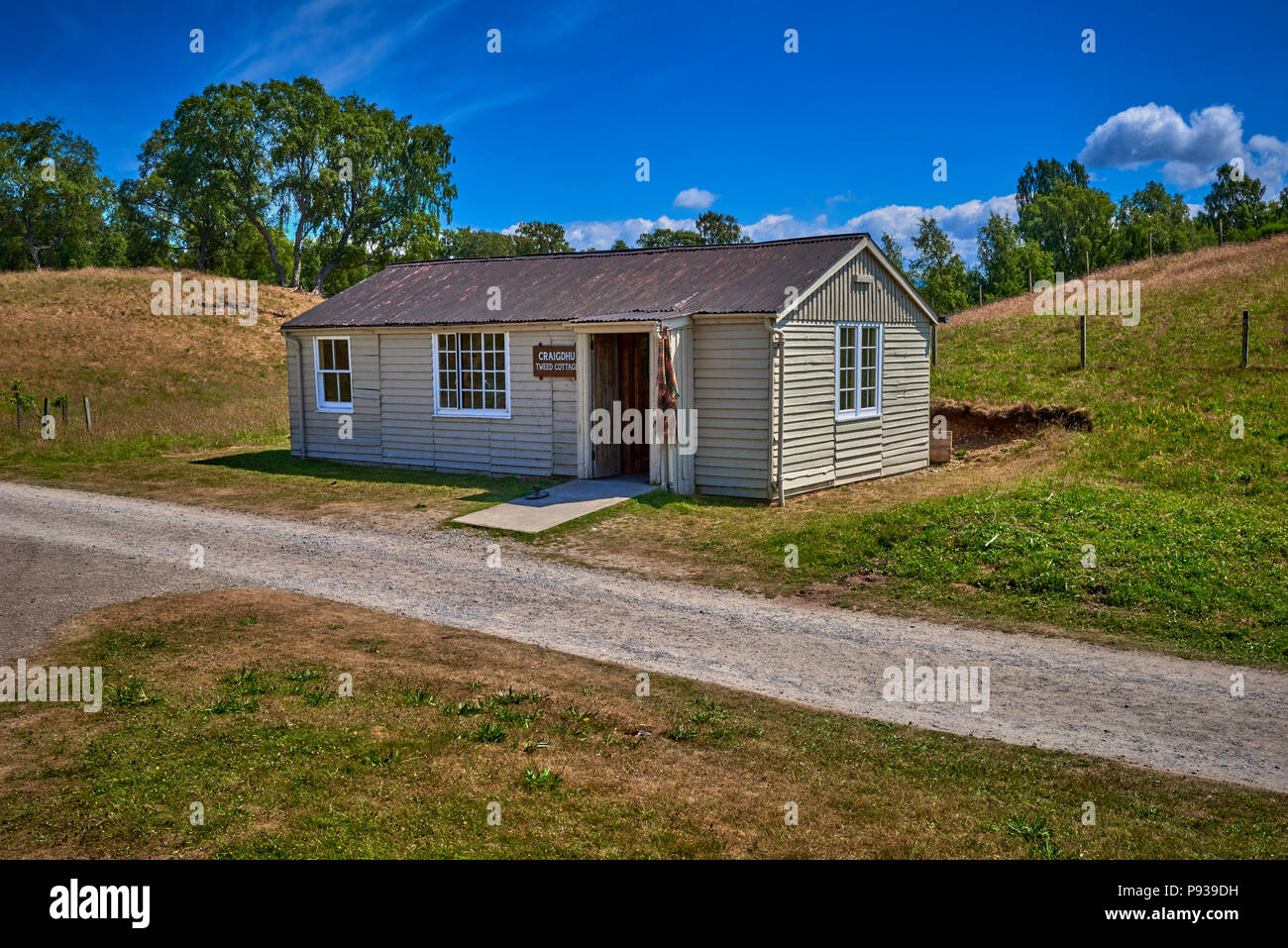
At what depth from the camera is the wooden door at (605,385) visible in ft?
57.8

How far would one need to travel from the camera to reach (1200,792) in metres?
5.73

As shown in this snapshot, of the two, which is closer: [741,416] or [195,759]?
[195,759]

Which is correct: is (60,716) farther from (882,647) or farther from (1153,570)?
(1153,570)

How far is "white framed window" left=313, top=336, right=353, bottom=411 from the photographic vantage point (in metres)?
21.6

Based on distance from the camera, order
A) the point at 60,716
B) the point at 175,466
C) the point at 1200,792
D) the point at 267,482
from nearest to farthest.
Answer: the point at 1200,792 → the point at 60,716 → the point at 267,482 → the point at 175,466

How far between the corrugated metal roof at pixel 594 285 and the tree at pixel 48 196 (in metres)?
54.8

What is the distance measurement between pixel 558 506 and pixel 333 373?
9335mm

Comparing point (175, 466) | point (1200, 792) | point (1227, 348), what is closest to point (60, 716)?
point (1200, 792)

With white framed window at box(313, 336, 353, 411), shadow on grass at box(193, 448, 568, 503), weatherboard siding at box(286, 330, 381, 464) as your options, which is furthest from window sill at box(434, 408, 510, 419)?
white framed window at box(313, 336, 353, 411)

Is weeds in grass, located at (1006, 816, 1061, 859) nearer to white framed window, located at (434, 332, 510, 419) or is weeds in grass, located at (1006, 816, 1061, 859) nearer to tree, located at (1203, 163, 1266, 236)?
white framed window, located at (434, 332, 510, 419)

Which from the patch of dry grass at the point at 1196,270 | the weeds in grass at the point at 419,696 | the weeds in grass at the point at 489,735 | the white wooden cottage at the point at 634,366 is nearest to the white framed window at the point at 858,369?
the white wooden cottage at the point at 634,366

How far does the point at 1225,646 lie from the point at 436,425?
1518 cm

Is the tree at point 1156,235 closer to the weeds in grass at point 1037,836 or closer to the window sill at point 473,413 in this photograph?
the window sill at point 473,413
